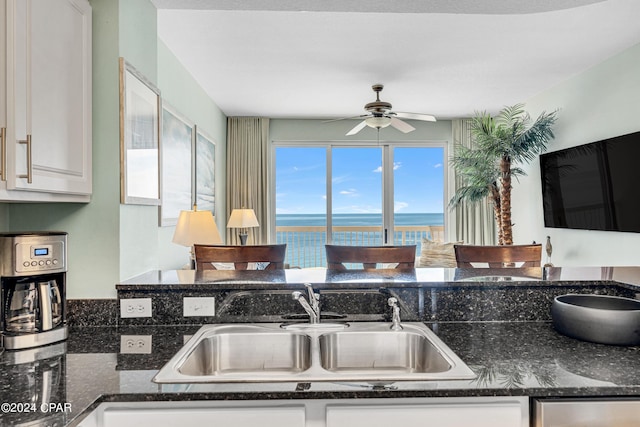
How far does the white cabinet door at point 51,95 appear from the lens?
117cm

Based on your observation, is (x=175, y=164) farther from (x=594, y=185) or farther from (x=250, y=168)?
(x=594, y=185)

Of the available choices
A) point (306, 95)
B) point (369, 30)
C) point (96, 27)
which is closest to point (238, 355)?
point (96, 27)

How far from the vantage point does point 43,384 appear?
1.04m

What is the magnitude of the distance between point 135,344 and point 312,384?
66 cm

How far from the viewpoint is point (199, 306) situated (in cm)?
155

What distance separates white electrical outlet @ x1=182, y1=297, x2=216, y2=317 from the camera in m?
1.54

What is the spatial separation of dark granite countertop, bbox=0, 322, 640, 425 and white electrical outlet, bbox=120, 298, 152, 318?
0.15 meters

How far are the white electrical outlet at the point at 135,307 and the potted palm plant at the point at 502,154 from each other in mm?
4469

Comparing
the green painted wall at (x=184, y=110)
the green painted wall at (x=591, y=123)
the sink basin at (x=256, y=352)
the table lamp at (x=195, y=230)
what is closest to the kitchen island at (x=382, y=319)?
the sink basin at (x=256, y=352)

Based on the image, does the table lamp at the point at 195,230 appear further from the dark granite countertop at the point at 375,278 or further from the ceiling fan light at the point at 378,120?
the ceiling fan light at the point at 378,120

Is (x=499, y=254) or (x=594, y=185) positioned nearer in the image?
(x=499, y=254)

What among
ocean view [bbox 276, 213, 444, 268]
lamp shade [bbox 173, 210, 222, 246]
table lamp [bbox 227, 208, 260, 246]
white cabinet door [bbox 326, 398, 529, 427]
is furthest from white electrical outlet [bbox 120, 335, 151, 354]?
ocean view [bbox 276, 213, 444, 268]

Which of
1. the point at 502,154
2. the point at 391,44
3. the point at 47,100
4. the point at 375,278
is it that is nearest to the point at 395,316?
the point at 375,278

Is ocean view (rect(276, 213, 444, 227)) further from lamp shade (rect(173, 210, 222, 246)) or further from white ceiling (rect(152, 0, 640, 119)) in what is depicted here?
lamp shade (rect(173, 210, 222, 246))
